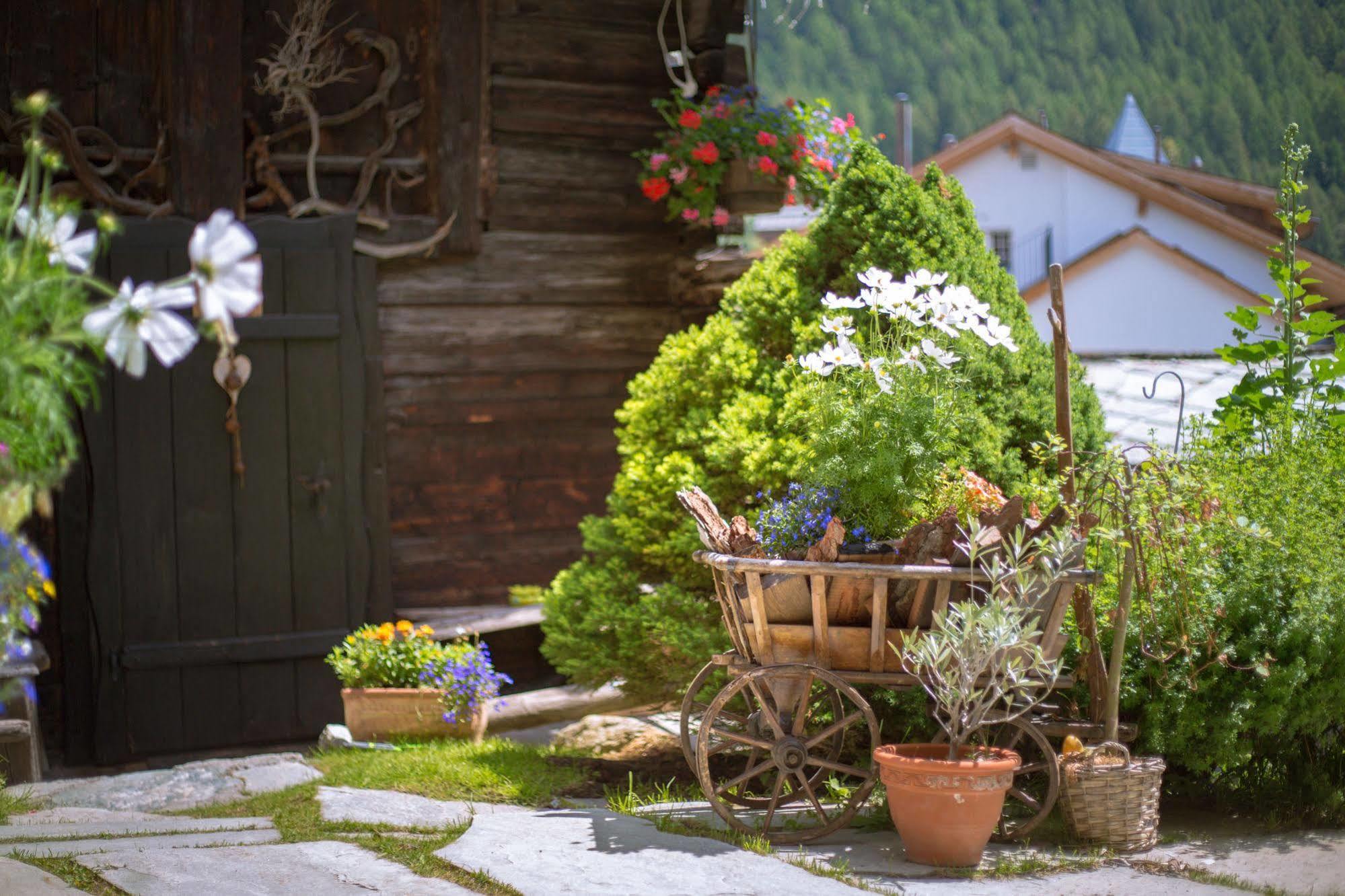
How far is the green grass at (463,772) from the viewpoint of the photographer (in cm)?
462

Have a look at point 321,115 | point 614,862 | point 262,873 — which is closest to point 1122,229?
point 321,115

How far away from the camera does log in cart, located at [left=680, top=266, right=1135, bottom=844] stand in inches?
150

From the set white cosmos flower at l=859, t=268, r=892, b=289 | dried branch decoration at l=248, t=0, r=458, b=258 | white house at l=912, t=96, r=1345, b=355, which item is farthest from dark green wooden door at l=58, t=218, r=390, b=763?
white house at l=912, t=96, r=1345, b=355

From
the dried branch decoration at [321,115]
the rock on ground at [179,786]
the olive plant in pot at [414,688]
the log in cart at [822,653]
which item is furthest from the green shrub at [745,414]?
the dried branch decoration at [321,115]

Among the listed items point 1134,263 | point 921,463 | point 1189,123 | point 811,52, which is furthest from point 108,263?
point 811,52

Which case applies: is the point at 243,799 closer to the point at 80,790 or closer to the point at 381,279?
the point at 80,790

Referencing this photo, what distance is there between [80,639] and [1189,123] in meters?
30.9

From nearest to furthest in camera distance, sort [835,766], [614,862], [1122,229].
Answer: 1. [614,862]
2. [835,766]
3. [1122,229]

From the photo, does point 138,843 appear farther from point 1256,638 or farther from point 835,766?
point 1256,638

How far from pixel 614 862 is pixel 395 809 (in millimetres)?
1016

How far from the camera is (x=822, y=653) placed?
3.94 metres

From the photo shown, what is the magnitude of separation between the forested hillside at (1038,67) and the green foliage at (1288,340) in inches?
696

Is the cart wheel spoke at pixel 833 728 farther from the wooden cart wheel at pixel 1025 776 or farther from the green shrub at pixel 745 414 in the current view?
the green shrub at pixel 745 414

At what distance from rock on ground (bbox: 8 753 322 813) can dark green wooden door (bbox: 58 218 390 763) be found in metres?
1.02
